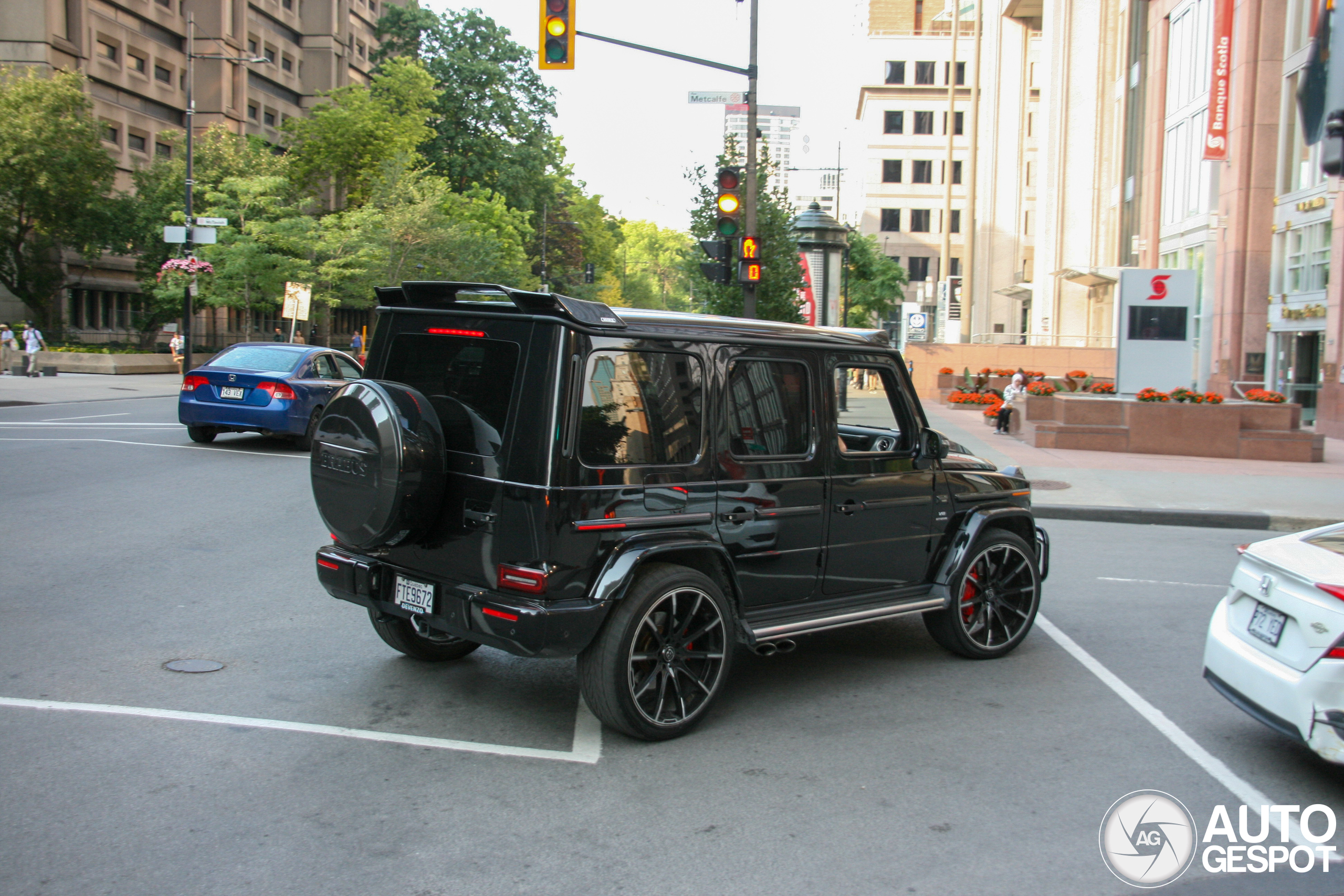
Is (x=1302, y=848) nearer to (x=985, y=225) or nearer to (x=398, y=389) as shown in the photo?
(x=398, y=389)

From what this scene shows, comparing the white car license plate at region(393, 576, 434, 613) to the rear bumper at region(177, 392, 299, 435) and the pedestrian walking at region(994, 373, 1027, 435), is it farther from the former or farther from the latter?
the pedestrian walking at region(994, 373, 1027, 435)

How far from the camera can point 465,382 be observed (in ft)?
16.3

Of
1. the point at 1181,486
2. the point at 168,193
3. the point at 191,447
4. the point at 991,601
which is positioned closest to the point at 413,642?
the point at 991,601

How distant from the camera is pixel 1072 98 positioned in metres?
49.0

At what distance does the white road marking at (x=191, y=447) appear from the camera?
15.0 m

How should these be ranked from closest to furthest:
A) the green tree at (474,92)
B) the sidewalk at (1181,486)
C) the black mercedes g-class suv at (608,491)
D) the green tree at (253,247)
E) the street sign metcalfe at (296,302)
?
the black mercedes g-class suv at (608,491) < the sidewalk at (1181,486) < the street sign metcalfe at (296,302) < the green tree at (253,247) < the green tree at (474,92)

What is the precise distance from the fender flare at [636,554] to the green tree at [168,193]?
4360cm

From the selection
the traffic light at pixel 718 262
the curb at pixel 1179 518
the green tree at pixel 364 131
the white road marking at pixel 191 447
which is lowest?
the curb at pixel 1179 518

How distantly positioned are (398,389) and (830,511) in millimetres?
2258

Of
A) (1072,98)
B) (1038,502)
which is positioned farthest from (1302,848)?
(1072,98)

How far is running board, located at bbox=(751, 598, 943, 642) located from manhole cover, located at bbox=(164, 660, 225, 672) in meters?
2.90

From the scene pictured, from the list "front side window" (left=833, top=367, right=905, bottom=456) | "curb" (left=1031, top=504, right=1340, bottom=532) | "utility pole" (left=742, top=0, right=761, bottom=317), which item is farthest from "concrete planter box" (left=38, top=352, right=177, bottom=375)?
"front side window" (left=833, top=367, right=905, bottom=456)

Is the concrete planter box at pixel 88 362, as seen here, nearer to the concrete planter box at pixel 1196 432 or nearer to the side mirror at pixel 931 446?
the concrete planter box at pixel 1196 432

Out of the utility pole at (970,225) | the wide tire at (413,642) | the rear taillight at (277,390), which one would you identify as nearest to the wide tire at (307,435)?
the rear taillight at (277,390)
